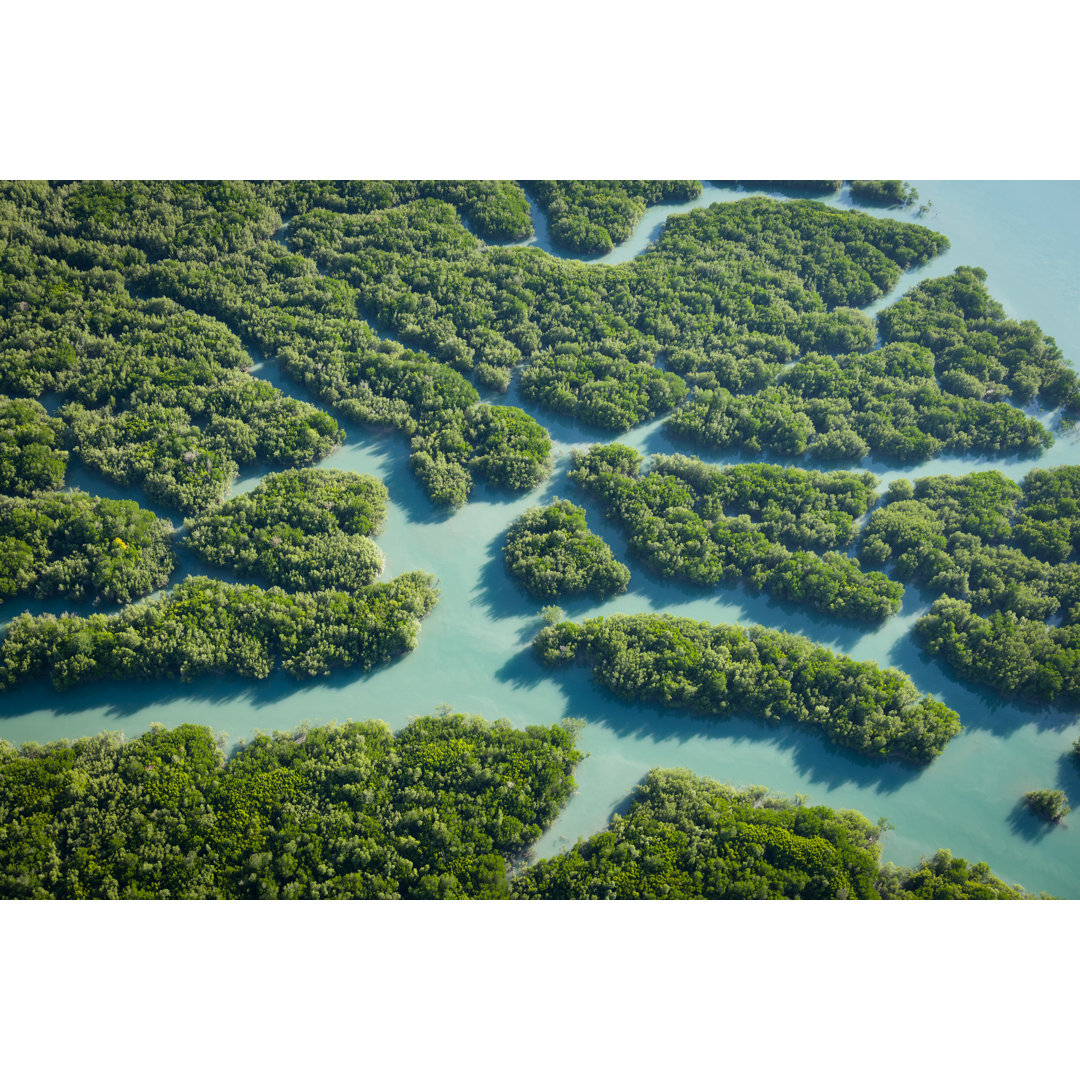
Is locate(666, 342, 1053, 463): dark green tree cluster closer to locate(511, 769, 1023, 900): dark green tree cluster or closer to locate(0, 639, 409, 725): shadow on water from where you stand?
locate(511, 769, 1023, 900): dark green tree cluster

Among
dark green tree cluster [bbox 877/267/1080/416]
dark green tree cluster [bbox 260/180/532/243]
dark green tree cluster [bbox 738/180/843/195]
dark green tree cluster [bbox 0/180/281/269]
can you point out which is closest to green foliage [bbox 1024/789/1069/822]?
dark green tree cluster [bbox 877/267/1080/416]

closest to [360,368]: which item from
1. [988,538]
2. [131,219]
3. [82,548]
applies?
[82,548]

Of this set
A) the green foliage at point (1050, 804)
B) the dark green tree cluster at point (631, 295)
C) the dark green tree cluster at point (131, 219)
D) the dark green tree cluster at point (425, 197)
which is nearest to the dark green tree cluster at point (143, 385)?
the dark green tree cluster at point (131, 219)

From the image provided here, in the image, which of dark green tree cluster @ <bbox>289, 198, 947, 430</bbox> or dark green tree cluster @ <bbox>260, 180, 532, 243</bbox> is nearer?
dark green tree cluster @ <bbox>289, 198, 947, 430</bbox>

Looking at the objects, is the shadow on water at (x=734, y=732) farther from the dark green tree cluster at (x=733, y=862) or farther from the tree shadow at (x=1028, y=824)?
the tree shadow at (x=1028, y=824)

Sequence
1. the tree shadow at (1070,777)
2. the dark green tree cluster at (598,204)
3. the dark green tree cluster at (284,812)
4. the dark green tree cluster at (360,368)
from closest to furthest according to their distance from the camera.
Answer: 1. the dark green tree cluster at (284,812)
2. the tree shadow at (1070,777)
3. the dark green tree cluster at (360,368)
4. the dark green tree cluster at (598,204)

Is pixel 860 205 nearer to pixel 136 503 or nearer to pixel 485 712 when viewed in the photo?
pixel 485 712
